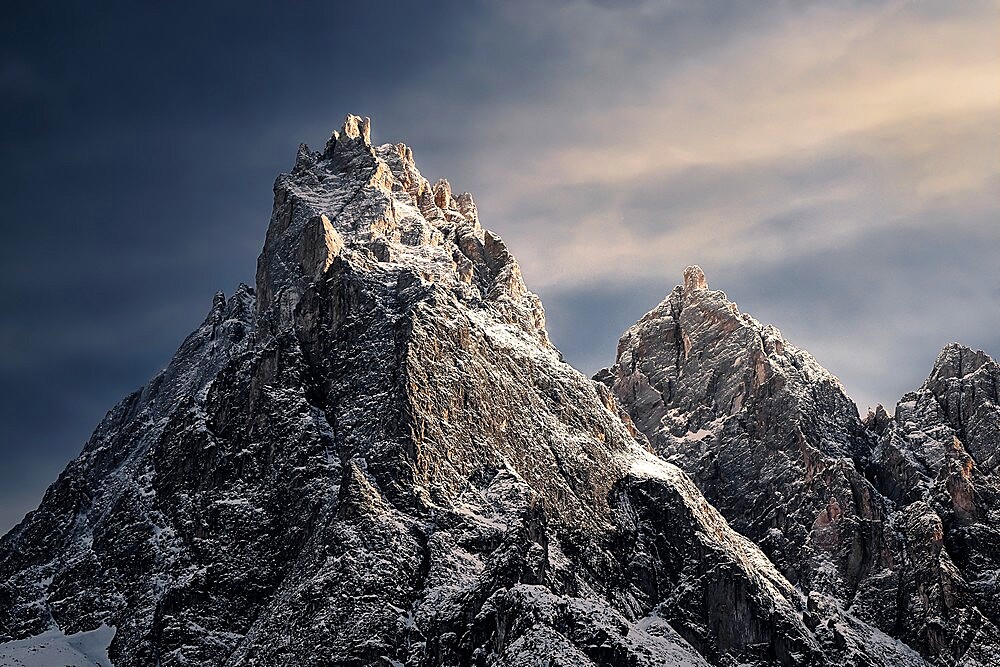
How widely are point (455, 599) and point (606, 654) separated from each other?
20.3 metres

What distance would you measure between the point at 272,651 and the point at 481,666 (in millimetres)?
25774

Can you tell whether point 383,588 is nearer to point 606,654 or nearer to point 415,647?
point 415,647

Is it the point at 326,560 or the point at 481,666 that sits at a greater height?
the point at 326,560

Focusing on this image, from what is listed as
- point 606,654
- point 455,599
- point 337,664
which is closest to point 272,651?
point 337,664

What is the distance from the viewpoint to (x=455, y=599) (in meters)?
196

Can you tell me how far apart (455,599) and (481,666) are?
1006 cm

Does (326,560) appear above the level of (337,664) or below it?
above

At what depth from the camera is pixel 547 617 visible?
641 feet

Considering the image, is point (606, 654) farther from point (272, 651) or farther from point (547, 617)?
point (272, 651)

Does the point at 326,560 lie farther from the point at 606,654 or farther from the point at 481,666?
the point at 606,654

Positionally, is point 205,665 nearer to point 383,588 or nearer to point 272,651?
point 272,651

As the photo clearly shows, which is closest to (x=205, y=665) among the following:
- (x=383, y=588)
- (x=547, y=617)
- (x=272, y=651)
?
(x=272, y=651)

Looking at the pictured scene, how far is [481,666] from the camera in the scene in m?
190

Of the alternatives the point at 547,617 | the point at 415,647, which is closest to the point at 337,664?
the point at 415,647
